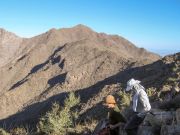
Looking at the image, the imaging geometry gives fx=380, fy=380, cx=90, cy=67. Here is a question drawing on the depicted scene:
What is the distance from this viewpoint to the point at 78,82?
227ft

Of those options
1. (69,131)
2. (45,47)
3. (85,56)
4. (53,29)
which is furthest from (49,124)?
(53,29)

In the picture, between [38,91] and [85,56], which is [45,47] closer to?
[85,56]

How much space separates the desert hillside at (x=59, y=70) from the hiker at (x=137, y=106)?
31.5 m

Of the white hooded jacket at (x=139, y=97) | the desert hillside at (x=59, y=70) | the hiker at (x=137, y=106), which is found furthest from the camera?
the desert hillside at (x=59, y=70)

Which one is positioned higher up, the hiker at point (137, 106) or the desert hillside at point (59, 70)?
the desert hillside at point (59, 70)

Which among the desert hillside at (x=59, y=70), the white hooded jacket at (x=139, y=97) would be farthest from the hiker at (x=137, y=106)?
the desert hillside at (x=59, y=70)

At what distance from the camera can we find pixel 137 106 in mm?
10656

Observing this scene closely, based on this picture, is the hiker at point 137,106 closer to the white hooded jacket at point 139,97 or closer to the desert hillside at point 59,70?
the white hooded jacket at point 139,97

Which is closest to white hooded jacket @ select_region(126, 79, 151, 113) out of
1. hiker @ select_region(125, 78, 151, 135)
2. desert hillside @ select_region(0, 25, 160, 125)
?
hiker @ select_region(125, 78, 151, 135)

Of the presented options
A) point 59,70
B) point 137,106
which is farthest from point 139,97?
point 59,70

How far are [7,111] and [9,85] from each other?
2414 cm

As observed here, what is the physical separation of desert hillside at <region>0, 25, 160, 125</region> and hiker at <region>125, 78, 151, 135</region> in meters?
31.5

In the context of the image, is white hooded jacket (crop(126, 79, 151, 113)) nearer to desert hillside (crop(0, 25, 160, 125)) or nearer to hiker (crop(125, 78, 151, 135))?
hiker (crop(125, 78, 151, 135))

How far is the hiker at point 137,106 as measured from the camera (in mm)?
9805
